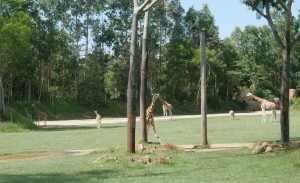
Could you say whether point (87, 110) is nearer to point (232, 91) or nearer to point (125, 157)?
point (232, 91)

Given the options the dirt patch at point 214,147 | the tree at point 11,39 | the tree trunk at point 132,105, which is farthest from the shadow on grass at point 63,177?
the tree at point 11,39

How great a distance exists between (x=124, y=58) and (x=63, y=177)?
47.2m

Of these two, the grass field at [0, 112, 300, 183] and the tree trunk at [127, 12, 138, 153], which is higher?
the tree trunk at [127, 12, 138, 153]

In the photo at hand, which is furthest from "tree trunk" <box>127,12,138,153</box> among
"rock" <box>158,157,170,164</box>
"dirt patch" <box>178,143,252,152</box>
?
"dirt patch" <box>178,143,252,152</box>

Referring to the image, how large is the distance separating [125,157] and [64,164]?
5.16ft

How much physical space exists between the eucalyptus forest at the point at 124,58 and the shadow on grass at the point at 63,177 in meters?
30.7

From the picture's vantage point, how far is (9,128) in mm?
28781

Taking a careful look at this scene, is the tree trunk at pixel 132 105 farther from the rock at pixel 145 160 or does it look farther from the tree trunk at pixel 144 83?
the tree trunk at pixel 144 83

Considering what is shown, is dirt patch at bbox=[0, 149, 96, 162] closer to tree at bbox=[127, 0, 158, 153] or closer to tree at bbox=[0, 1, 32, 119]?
tree at bbox=[127, 0, 158, 153]

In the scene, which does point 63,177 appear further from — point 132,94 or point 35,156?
point 35,156

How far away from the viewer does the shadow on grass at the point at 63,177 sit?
33.5ft

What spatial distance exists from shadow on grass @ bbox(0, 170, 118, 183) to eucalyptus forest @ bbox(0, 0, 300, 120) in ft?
101

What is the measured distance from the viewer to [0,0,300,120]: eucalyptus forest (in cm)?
4956

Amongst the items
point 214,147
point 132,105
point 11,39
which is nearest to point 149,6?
point 132,105
